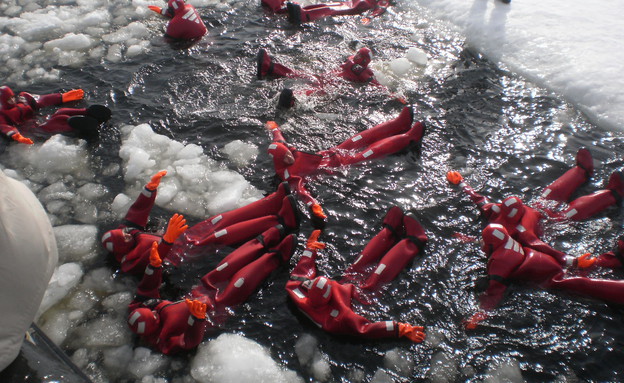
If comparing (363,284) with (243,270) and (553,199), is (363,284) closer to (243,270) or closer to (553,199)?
(243,270)

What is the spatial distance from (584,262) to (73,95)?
6193mm

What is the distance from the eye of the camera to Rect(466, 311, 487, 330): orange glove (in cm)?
394

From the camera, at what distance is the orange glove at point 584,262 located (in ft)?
13.8

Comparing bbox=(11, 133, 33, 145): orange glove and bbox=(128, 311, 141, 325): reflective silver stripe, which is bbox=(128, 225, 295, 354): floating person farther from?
bbox=(11, 133, 33, 145): orange glove

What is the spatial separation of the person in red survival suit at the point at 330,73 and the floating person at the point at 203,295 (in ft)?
8.98

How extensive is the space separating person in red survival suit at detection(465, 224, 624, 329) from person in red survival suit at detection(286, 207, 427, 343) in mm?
629

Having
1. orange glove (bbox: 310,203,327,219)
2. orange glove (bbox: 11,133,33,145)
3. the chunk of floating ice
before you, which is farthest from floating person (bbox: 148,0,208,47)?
orange glove (bbox: 310,203,327,219)

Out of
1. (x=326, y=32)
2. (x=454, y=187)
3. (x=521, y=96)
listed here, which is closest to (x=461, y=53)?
(x=521, y=96)

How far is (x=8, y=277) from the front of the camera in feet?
6.55

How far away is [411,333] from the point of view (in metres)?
3.80

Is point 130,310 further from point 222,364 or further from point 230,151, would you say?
point 230,151

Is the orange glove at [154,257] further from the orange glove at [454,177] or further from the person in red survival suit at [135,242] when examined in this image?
the orange glove at [454,177]

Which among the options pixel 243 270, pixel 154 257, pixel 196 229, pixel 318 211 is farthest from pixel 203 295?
pixel 318 211

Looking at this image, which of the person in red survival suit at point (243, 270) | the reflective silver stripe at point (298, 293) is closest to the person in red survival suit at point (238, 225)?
the person in red survival suit at point (243, 270)
